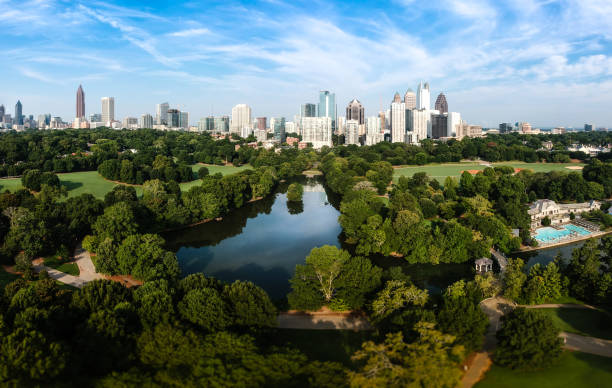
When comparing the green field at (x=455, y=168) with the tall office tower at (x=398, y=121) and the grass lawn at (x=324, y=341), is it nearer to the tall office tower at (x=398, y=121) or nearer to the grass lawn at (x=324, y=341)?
the tall office tower at (x=398, y=121)

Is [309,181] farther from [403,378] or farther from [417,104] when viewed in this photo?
[417,104]

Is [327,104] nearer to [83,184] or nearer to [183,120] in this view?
[183,120]

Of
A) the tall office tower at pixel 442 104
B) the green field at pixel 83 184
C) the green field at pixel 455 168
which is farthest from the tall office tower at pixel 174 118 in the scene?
the green field at pixel 455 168

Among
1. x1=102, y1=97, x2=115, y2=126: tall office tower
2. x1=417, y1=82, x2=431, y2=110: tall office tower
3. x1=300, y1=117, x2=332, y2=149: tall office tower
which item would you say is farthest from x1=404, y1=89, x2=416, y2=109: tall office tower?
x1=102, y1=97, x2=115, y2=126: tall office tower

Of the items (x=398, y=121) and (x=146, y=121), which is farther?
(x=146, y=121)

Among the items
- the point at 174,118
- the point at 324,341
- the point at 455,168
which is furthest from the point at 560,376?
the point at 174,118
